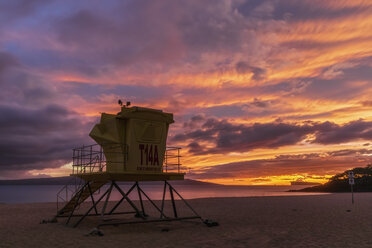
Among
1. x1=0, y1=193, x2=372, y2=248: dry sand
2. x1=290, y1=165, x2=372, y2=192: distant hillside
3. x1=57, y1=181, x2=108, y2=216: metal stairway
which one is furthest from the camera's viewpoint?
x1=290, y1=165, x2=372, y2=192: distant hillside

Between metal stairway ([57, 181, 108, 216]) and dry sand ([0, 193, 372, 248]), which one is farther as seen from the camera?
metal stairway ([57, 181, 108, 216])

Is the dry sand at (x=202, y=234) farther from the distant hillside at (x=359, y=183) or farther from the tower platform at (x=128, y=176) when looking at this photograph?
the distant hillside at (x=359, y=183)

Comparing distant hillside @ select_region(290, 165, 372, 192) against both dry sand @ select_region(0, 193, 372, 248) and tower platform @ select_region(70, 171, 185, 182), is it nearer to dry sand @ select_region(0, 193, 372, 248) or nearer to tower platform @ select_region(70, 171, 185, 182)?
dry sand @ select_region(0, 193, 372, 248)

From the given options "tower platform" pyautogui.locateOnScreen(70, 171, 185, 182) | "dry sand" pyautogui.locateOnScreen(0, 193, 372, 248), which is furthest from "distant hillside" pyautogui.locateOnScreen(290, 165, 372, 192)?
"tower platform" pyautogui.locateOnScreen(70, 171, 185, 182)

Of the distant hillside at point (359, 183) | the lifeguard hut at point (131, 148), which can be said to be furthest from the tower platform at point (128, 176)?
the distant hillside at point (359, 183)

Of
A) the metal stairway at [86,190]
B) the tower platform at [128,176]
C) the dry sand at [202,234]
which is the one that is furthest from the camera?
the metal stairway at [86,190]

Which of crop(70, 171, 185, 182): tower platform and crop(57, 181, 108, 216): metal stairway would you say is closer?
crop(70, 171, 185, 182): tower platform

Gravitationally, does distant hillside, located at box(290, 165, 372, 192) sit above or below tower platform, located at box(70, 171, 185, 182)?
below

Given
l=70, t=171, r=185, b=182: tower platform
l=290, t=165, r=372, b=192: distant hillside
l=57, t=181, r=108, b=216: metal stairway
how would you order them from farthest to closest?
l=290, t=165, r=372, b=192: distant hillside
l=57, t=181, r=108, b=216: metal stairway
l=70, t=171, r=185, b=182: tower platform

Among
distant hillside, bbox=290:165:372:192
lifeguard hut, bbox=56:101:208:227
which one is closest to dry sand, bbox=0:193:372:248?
lifeguard hut, bbox=56:101:208:227

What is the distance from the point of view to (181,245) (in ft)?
43.8

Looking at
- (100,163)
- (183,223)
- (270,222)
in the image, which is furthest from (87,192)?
(270,222)

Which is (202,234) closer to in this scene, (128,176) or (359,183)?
(128,176)

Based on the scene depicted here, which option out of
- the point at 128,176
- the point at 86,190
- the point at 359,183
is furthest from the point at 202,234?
the point at 359,183
